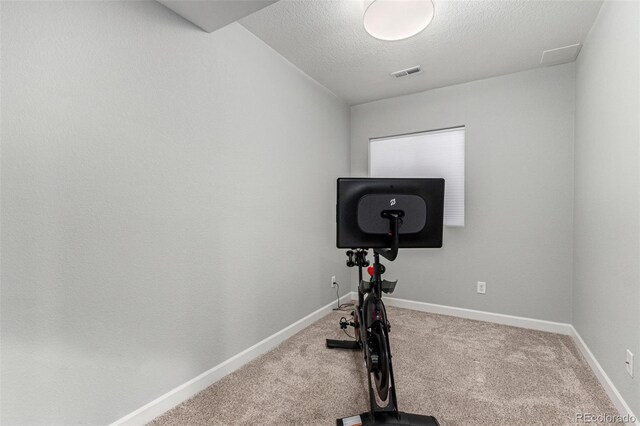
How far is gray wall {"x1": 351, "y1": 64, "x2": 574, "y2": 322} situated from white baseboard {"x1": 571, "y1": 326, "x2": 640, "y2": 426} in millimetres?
456

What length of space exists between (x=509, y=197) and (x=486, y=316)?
124cm

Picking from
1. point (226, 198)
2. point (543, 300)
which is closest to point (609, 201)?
point (543, 300)

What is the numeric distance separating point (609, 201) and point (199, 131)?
8.50 feet

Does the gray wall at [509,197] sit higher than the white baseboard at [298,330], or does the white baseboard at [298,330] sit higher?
the gray wall at [509,197]

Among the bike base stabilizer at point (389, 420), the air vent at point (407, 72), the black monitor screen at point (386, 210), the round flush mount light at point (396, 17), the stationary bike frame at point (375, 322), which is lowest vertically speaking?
the bike base stabilizer at point (389, 420)

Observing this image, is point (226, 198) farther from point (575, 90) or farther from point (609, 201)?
point (575, 90)

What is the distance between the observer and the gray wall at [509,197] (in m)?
2.68

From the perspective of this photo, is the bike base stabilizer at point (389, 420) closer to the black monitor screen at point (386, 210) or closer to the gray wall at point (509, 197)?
the black monitor screen at point (386, 210)

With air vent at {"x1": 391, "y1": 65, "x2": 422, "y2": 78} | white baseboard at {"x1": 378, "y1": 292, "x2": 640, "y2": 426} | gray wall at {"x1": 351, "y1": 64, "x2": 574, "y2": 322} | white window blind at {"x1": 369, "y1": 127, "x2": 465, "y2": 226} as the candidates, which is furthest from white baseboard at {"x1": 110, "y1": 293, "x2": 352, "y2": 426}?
air vent at {"x1": 391, "y1": 65, "x2": 422, "y2": 78}

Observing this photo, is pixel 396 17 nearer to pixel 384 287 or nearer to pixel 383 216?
pixel 383 216

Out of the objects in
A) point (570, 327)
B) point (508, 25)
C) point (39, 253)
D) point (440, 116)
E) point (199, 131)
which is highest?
point (508, 25)

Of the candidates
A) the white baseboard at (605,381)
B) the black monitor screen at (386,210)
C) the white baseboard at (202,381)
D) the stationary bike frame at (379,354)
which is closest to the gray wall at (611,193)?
the white baseboard at (605,381)

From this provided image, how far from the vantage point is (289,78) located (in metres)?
2.67

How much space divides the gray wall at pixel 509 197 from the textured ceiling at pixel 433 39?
10.3 inches
